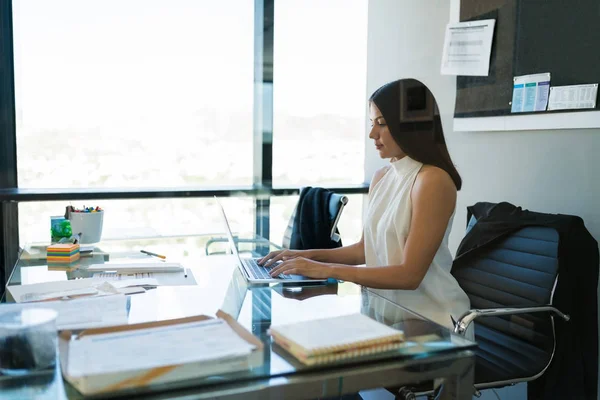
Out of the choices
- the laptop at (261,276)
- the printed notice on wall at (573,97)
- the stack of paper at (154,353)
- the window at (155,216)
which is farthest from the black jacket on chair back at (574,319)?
the window at (155,216)

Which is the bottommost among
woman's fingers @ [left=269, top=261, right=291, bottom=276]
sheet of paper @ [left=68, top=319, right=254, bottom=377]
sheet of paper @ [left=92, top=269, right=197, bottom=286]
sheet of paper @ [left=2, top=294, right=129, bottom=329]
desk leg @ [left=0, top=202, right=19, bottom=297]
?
desk leg @ [left=0, top=202, right=19, bottom=297]

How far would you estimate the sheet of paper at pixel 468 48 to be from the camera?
8.25ft

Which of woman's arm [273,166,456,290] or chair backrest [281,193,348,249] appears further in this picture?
chair backrest [281,193,348,249]

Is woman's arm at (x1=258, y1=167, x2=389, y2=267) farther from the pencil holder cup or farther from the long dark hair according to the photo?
the pencil holder cup

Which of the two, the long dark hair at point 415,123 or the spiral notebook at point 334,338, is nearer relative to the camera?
the spiral notebook at point 334,338

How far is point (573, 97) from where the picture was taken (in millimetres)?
2082

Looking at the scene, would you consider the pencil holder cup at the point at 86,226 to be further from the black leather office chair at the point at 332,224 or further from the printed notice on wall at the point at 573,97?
the printed notice on wall at the point at 573,97

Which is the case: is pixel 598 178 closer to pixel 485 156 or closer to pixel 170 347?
pixel 485 156

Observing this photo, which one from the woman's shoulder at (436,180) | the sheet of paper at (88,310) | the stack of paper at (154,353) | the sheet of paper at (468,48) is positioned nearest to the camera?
the stack of paper at (154,353)

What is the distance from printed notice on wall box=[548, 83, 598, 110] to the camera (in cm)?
202

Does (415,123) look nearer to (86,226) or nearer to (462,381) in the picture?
(462,381)

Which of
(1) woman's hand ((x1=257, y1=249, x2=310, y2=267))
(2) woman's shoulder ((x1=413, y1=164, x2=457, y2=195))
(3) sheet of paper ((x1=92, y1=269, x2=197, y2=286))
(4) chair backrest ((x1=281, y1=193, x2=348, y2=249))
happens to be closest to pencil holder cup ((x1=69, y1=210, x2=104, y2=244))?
(3) sheet of paper ((x1=92, y1=269, x2=197, y2=286))

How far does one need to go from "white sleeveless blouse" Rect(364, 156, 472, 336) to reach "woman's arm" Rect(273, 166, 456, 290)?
0.06 meters

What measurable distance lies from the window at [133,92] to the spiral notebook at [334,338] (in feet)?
7.84
